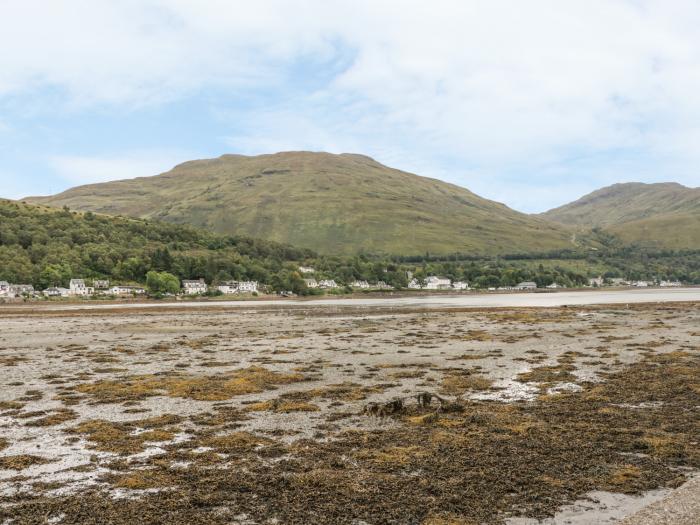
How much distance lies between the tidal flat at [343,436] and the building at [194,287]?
13551cm

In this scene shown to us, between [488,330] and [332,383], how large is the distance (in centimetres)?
3244

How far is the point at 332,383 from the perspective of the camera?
2617cm

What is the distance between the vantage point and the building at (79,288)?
154 metres

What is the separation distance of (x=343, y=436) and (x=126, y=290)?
153631mm

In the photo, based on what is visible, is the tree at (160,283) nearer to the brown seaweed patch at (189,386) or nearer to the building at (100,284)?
the building at (100,284)

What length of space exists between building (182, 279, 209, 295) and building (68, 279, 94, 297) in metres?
26.6

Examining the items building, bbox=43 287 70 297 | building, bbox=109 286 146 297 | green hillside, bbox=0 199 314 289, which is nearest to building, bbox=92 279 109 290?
building, bbox=109 286 146 297

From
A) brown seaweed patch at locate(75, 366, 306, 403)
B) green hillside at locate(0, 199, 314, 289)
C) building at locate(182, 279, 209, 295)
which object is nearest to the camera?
brown seaweed patch at locate(75, 366, 306, 403)

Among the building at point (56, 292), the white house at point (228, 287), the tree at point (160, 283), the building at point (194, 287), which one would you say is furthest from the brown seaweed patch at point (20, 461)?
the white house at point (228, 287)

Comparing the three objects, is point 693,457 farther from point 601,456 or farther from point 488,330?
point 488,330

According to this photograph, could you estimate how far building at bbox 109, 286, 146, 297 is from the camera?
155 metres

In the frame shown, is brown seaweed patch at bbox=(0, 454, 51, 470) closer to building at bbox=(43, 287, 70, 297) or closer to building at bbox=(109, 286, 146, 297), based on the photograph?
building at bbox=(109, 286, 146, 297)

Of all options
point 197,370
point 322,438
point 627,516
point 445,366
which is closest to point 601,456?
point 627,516

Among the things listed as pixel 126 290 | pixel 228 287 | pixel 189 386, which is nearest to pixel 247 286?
pixel 228 287
